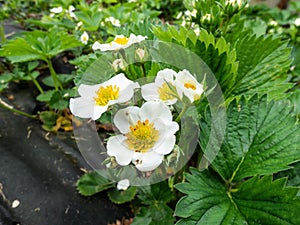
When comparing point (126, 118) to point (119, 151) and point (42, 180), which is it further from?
point (42, 180)

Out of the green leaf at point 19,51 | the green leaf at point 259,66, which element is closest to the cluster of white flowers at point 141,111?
the green leaf at point 259,66

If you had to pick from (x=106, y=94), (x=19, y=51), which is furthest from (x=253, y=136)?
(x=19, y=51)

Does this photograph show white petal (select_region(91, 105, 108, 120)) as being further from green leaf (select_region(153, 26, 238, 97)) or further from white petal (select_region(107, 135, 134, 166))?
green leaf (select_region(153, 26, 238, 97))

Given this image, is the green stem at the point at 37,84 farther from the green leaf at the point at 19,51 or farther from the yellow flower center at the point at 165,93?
the yellow flower center at the point at 165,93

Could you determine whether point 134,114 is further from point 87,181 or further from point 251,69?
point 87,181

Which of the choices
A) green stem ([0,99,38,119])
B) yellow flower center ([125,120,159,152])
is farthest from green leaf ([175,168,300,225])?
green stem ([0,99,38,119])

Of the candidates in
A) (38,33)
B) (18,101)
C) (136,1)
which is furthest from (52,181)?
(136,1)
